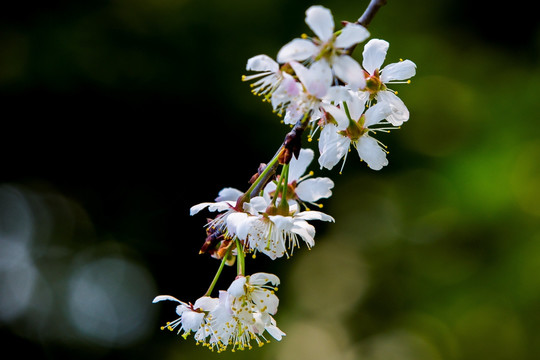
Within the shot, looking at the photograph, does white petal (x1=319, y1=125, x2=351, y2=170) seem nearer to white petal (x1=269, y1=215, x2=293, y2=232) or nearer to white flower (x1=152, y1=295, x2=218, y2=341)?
white petal (x1=269, y1=215, x2=293, y2=232)

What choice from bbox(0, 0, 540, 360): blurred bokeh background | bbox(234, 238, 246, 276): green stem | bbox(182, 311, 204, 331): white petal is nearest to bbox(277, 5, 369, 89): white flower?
bbox(234, 238, 246, 276): green stem

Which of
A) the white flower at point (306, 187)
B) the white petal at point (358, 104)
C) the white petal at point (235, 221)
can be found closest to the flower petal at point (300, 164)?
the white flower at point (306, 187)

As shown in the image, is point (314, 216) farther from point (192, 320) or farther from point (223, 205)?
point (192, 320)

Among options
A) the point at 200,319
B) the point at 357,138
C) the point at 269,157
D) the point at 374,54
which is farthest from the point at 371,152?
the point at 269,157
